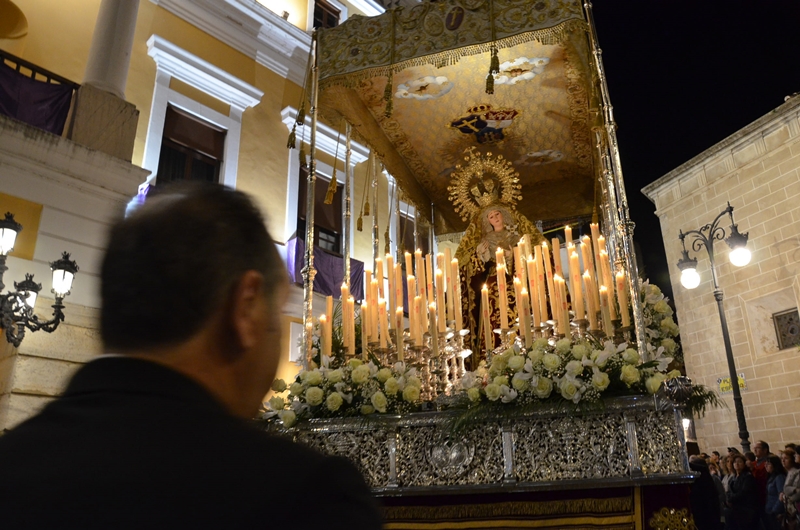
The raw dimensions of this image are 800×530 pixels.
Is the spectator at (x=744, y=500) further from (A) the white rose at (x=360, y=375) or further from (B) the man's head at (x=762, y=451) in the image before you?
(A) the white rose at (x=360, y=375)

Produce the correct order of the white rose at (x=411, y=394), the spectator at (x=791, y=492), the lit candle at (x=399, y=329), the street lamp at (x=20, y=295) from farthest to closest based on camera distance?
the spectator at (x=791, y=492) → the street lamp at (x=20, y=295) → the lit candle at (x=399, y=329) → the white rose at (x=411, y=394)

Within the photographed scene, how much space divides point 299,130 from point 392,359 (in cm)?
796

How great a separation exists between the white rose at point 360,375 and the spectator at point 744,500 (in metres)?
5.32

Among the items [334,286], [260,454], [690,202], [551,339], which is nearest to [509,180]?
[551,339]

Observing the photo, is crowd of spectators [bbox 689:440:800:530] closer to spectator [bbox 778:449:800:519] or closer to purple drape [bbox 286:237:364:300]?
spectator [bbox 778:449:800:519]

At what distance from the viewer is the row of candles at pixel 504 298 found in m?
3.77

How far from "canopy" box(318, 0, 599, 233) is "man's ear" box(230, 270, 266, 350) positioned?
3975 mm

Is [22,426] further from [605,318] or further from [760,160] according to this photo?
[760,160]

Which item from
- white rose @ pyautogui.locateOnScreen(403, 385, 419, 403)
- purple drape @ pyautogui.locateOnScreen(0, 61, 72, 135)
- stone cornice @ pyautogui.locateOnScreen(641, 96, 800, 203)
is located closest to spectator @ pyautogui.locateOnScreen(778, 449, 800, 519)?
white rose @ pyautogui.locateOnScreen(403, 385, 419, 403)

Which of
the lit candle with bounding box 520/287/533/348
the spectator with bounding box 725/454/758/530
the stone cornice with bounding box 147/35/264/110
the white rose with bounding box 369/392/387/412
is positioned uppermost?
the stone cornice with bounding box 147/35/264/110

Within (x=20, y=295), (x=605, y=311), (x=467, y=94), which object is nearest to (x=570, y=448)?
(x=605, y=311)

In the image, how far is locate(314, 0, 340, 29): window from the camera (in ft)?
43.6

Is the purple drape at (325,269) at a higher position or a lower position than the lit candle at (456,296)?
higher

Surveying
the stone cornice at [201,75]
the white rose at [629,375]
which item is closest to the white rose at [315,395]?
the white rose at [629,375]
